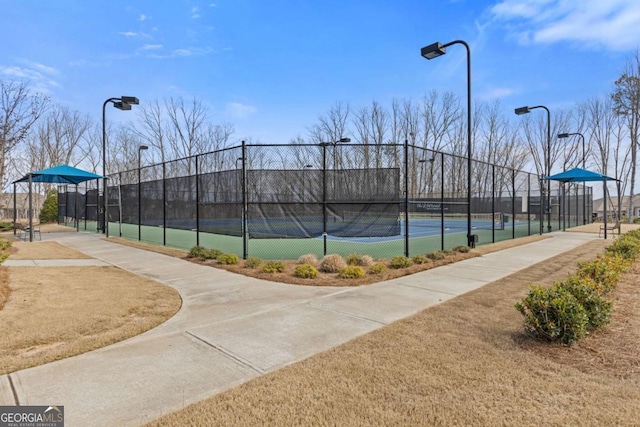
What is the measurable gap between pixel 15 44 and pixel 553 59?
26.2 m

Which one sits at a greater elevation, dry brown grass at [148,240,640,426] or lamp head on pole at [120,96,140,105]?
lamp head on pole at [120,96,140,105]

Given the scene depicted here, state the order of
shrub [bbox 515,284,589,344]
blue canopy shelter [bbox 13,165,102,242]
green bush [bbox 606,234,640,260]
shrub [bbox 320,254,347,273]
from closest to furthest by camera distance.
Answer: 1. shrub [bbox 515,284,589,344]
2. shrub [bbox 320,254,347,273]
3. green bush [bbox 606,234,640,260]
4. blue canopy shelter [bbox 13,165,102,242]

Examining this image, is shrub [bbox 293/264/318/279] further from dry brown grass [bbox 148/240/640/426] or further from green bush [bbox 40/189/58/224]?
green bush [bbox 40/189/58/224]

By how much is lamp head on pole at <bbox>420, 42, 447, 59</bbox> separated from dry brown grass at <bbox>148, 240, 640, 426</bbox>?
776cm

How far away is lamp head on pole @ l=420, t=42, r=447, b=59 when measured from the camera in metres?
9.28

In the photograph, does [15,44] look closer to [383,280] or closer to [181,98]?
[383,280]

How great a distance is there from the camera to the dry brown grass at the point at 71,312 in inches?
138

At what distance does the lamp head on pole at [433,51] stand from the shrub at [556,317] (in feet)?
25.2

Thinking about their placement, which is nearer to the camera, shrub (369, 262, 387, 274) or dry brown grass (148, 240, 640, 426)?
dry brown grass (148, 240, 640, 426)

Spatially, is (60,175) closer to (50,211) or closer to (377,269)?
(50,211)

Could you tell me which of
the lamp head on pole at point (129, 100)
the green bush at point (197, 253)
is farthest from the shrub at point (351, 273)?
the lamp head on pole at point (129, 100)

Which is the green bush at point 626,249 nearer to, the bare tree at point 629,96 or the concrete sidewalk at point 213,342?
the concrete sidewalk at point 213,342

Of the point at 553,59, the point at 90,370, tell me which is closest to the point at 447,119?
the point at 553,59

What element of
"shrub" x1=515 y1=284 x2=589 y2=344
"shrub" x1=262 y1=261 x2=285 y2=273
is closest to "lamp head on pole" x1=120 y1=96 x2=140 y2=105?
"shrub" x1=262 y1=261 x2=285 y2=273
